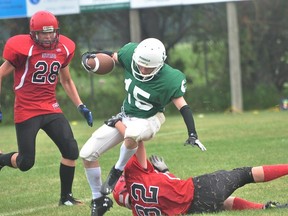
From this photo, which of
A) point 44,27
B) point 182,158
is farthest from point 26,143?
point 182,158

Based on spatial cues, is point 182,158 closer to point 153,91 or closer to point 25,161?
point 25,161

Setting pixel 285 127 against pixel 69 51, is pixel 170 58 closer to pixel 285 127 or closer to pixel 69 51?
pixel 285 127

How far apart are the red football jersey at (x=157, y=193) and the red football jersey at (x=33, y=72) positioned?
5.01ft

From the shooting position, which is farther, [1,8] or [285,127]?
[1,8]

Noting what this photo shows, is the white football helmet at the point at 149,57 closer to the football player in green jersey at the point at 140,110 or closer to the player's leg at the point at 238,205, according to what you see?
the football player in green jersey at the point at 140,110

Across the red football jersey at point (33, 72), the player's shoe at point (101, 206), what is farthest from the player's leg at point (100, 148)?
the red football jersey at point (33, 72)

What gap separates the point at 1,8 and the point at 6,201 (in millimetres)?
9924

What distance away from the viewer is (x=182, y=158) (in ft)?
33.6

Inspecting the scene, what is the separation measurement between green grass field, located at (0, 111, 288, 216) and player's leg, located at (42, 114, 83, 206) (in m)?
0.18

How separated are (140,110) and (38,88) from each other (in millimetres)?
1337

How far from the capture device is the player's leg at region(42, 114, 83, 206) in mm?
7508

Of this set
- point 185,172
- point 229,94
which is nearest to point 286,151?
point 185,172

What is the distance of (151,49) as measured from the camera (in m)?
→ 6.38

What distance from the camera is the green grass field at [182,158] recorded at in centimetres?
755
